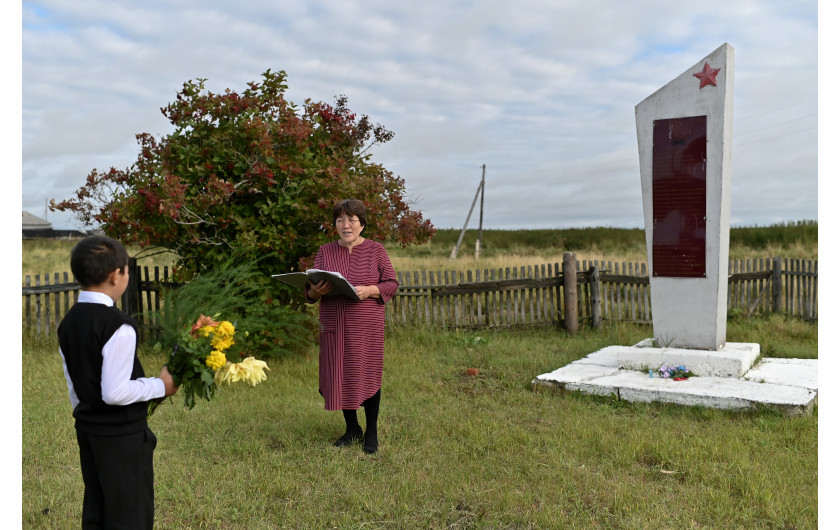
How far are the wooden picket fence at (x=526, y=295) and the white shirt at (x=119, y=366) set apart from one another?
7290 mm

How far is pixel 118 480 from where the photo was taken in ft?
8.51

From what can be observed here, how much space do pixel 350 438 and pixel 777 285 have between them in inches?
367

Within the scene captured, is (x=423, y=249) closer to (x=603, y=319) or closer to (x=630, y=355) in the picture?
(x=603, y=319)

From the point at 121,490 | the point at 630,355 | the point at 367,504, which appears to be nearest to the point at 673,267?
the point at 630,355

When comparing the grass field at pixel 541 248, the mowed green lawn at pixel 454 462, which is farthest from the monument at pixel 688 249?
the grass field at pixel 541 248

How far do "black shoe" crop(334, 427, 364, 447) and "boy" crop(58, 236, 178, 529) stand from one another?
2279 millimetres

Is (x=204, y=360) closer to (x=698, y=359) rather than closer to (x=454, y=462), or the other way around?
(x=454, y=462)

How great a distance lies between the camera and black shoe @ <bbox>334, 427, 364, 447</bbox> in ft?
16.2

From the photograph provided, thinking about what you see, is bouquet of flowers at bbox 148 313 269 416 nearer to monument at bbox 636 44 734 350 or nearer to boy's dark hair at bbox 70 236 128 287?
boy's dark hair at bbox 70 236 128 287

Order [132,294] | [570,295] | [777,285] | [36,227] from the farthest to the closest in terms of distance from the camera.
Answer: [36,227]
[777,285]
[570,295]
[132,294]

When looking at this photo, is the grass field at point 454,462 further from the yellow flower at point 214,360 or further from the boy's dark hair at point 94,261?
the boy's dark hair at point 94,261

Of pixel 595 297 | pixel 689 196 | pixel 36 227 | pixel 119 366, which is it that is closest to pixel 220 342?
pixel 119 366

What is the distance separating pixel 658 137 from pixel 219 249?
216 inches

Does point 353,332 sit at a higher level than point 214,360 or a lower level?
lower
